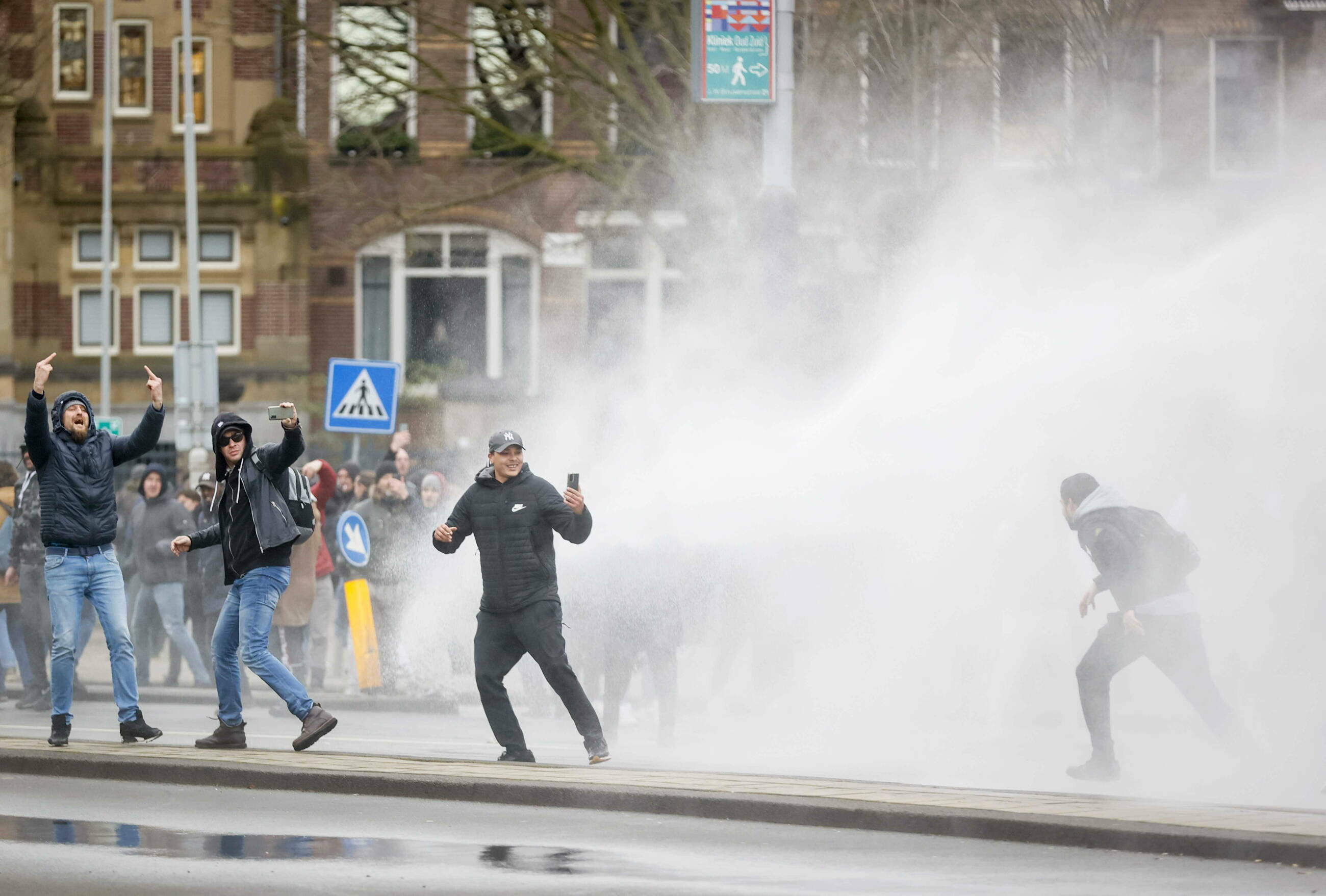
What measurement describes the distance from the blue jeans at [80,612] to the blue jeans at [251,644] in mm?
457

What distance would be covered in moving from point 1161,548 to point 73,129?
26766mm

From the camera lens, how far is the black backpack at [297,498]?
1009cm

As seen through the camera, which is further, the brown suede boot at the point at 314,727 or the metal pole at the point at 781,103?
the metal pole at the point at 781,103

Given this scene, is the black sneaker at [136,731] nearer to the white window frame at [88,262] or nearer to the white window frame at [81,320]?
the white window frame at [81,320]

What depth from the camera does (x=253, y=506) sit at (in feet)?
32.7

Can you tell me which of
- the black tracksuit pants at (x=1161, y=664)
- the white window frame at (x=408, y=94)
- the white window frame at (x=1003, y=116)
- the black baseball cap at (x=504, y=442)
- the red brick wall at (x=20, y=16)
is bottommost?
the black tracksuit pants at (x=1161, y=664)

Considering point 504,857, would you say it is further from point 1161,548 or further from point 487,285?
point 487,285

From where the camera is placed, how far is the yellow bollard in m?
13.9

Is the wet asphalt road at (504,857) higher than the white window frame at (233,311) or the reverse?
the reverse

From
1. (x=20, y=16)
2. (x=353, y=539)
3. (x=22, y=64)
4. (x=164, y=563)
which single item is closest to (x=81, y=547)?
(x=353, y=539)

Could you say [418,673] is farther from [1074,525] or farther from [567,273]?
[567,273]

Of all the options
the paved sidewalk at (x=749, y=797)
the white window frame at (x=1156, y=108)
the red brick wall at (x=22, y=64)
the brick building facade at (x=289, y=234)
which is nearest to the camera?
the paved sidewalk at (x=749, y=797)

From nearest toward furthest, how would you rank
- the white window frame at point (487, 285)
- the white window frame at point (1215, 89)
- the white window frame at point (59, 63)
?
the white window frame at point (1215, 89) < the white window frame at point (487, 285) < the white window frame at point (59, 63)

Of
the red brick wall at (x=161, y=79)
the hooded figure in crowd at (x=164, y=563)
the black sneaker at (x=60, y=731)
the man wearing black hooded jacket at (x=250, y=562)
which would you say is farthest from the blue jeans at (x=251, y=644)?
the red brick wall at (x=161, y=79)
